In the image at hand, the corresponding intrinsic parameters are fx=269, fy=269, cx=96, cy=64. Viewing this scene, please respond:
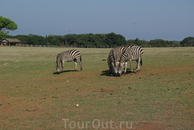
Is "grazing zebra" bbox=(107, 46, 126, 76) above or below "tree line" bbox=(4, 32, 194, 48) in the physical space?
below

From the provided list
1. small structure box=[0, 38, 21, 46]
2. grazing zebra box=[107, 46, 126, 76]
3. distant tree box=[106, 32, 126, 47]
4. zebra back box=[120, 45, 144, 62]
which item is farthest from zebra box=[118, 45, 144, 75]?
small structure box=[0, 38, 21, 46]

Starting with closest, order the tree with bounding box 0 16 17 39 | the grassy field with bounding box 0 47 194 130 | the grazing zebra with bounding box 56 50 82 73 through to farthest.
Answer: the grassy field with bounding box 0 47 194 130 → the grazing zebra with bounding box 56 50 82 73 → the tree with bounding box 0 16 17 39

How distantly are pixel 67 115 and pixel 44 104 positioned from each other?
7.77 ft

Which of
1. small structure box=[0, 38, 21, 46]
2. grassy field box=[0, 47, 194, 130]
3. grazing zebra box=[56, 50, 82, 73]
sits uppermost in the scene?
Answer: small structure box=[0, 38, 21, 46]

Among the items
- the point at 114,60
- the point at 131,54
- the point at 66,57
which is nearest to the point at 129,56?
the point at 131,54

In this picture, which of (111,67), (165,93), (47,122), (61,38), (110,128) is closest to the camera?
(110,128)

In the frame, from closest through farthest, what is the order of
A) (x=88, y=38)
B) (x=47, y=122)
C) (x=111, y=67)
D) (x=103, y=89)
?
(x=47, y=122), (x=103, y=89), (x=111, y=67), (x=88, y=38)

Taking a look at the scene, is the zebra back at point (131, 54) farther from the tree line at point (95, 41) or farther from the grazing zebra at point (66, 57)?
the tree line at point (95, 41)

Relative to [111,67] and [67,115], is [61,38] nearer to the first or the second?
[111,67]

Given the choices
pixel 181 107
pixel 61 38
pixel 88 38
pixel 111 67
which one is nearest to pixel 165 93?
pixel 181 107

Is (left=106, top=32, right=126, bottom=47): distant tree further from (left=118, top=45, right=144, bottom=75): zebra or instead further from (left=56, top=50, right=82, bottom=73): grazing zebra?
(left=118, top=45, right=144, bottom=75): zebra

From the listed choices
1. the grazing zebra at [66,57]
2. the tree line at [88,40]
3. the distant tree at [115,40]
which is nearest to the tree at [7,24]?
the tree line at [88,40]

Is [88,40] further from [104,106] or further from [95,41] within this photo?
[104,106]

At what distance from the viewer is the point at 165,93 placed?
37.1 feet
